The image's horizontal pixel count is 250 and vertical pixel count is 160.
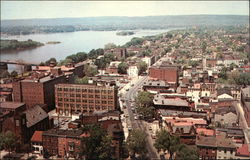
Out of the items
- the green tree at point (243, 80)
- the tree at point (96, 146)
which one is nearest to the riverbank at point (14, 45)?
the green tree at point (243, 80)

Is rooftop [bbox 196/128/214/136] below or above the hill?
below

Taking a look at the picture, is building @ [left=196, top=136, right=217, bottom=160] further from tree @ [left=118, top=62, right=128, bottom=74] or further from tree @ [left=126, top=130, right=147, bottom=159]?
tree @ [left=118, top=62, right=128, bottom=74]

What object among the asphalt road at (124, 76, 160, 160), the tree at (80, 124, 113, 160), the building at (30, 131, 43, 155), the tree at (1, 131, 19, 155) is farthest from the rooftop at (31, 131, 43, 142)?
the asphalt road at (124, 76, 160, 160)

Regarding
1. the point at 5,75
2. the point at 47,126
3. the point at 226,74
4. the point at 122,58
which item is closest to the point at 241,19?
the point at 122,58

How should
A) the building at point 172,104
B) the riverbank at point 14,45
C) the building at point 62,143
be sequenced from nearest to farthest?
1. the building at point 62,143
2. the building at point 172,104
3. the riverbank at point 14,45

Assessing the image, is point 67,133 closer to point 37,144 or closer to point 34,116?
point 37,144

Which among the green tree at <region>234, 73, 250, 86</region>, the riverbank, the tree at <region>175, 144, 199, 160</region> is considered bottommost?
the tree at <region>175, 144, 199, 160</region>

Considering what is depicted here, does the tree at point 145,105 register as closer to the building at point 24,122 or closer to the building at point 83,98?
the building at point 83,98

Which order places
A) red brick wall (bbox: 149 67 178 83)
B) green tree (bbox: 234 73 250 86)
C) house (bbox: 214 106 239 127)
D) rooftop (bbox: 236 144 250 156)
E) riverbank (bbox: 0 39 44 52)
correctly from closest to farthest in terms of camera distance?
rooftop (bbox: 236 144 250 156)
house (bbox: 214 106 239 127)
green tree (bbox: 234 73 250 86)
red brick wall (bbox: 149 67 178 83)
riverbank (bbox: 0 39 44 52)

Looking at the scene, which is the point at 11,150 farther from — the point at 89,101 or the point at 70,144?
the point at 89,101
